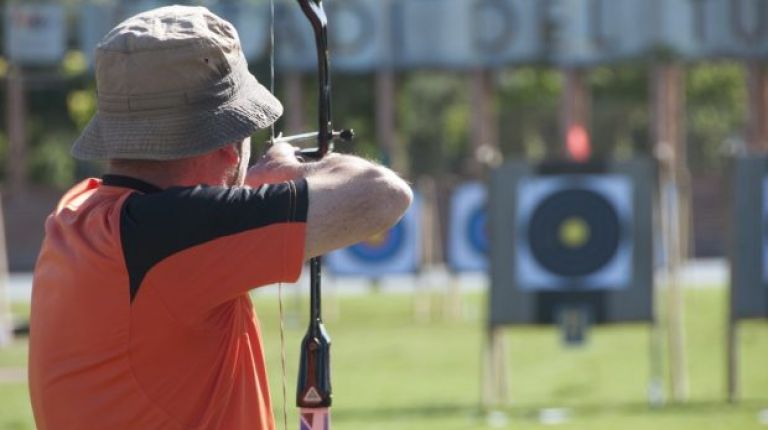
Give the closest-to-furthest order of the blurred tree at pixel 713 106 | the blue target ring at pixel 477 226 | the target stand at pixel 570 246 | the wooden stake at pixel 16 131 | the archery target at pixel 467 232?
the target stand at pixel 570 246 → the archery target at pixel 467 232 → the blue target ring at pixel 477 226 → the wooden stake at pixel 16 131 → the blurred tree at pixel 713 106

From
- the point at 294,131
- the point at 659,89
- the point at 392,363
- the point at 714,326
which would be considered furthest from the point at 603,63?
the point at 392,363

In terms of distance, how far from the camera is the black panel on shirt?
2455 mm

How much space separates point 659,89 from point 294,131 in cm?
679

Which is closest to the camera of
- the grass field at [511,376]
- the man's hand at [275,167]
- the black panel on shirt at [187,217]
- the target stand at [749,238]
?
the black panel on shirt at [187,217]

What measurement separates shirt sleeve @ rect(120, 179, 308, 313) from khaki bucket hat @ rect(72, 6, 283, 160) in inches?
3.6

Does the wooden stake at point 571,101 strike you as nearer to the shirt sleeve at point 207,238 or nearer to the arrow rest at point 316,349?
the arrow rest at point 316,349

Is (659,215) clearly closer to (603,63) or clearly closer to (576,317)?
(576,317)

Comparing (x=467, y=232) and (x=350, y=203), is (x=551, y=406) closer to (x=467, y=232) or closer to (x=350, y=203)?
(x=350, y=203)

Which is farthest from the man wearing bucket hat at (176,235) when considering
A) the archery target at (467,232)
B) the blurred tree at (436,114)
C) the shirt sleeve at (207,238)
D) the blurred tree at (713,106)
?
the blurred tree at (713,106)

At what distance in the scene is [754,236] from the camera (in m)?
9.58

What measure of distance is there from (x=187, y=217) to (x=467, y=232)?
14.4 m

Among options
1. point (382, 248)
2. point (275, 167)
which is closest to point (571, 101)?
point (382, 248)

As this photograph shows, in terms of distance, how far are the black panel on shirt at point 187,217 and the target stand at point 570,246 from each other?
6915 millimetres

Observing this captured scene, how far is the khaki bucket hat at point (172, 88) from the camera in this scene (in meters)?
2.51
